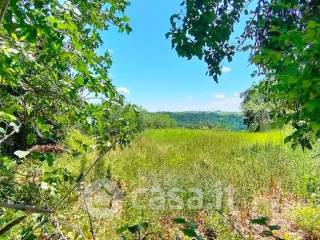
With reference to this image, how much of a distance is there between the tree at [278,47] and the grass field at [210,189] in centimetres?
184

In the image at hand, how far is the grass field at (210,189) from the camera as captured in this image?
625 cm

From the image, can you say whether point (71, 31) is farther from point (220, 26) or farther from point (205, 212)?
point (205, 212)

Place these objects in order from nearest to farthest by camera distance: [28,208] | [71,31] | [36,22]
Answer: [28,208] < [36,22] < [71,31]

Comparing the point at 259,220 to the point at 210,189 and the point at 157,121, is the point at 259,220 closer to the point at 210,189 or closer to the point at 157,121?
the point at 210,189

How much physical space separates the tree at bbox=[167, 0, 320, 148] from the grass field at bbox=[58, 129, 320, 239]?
184 centimetres

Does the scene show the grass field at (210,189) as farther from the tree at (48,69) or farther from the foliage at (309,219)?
the tree at (48,69)

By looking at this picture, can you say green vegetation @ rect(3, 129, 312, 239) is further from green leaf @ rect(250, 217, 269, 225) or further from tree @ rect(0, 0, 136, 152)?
green leaf @ rect(250, 217, 269, 225)

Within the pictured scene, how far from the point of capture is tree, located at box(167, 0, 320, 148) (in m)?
2.39

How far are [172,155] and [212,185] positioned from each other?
462cm

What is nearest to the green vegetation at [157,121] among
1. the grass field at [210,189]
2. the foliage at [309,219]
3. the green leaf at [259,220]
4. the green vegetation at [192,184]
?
the green vegetation at [192,184]

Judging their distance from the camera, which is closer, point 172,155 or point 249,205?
point 249,205

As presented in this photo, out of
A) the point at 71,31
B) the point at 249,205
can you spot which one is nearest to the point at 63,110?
the point at 71,31

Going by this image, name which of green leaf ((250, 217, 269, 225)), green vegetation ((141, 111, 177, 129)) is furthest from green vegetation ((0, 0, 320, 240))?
green vegetation ((141, 111, 177, 129))

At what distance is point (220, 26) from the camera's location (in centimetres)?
515
